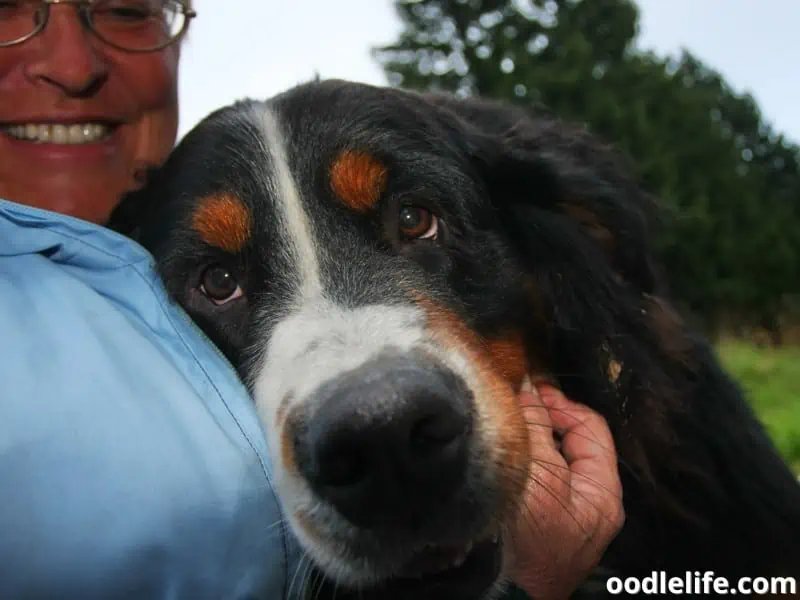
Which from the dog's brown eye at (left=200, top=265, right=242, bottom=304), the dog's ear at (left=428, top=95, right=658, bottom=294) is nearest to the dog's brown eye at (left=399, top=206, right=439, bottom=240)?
the dog's ear at (left=428, top=95, right=658, bottom=294)

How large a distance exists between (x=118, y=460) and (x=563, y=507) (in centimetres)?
121

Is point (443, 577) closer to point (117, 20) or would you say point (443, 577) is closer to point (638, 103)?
point (117, 20)

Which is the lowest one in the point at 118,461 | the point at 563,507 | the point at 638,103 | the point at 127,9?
the point at 563,507

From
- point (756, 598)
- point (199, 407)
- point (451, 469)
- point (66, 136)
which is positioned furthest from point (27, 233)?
point (756, 598)

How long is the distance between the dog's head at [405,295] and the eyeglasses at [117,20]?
1.90 feet

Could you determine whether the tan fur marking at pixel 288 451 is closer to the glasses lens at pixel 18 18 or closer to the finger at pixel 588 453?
the finger at pixel 588 453

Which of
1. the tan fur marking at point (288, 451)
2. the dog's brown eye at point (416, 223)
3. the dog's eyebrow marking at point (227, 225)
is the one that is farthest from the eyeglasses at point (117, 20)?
the tan fur marking at point (288, 451)

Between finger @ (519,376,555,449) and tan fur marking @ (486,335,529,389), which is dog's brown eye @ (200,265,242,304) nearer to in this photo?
tan fur marking @ (486,335,529,389)

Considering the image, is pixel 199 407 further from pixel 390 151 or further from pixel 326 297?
pixel 390 151

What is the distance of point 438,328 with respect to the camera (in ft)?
6.48

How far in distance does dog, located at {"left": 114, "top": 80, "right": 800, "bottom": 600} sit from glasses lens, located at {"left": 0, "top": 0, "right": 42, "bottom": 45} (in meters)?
0.65

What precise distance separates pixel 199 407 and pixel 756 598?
1936 millimetres

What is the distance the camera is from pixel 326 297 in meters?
2.10

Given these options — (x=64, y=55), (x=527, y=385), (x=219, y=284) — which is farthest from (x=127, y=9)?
(x=527, y=385)
